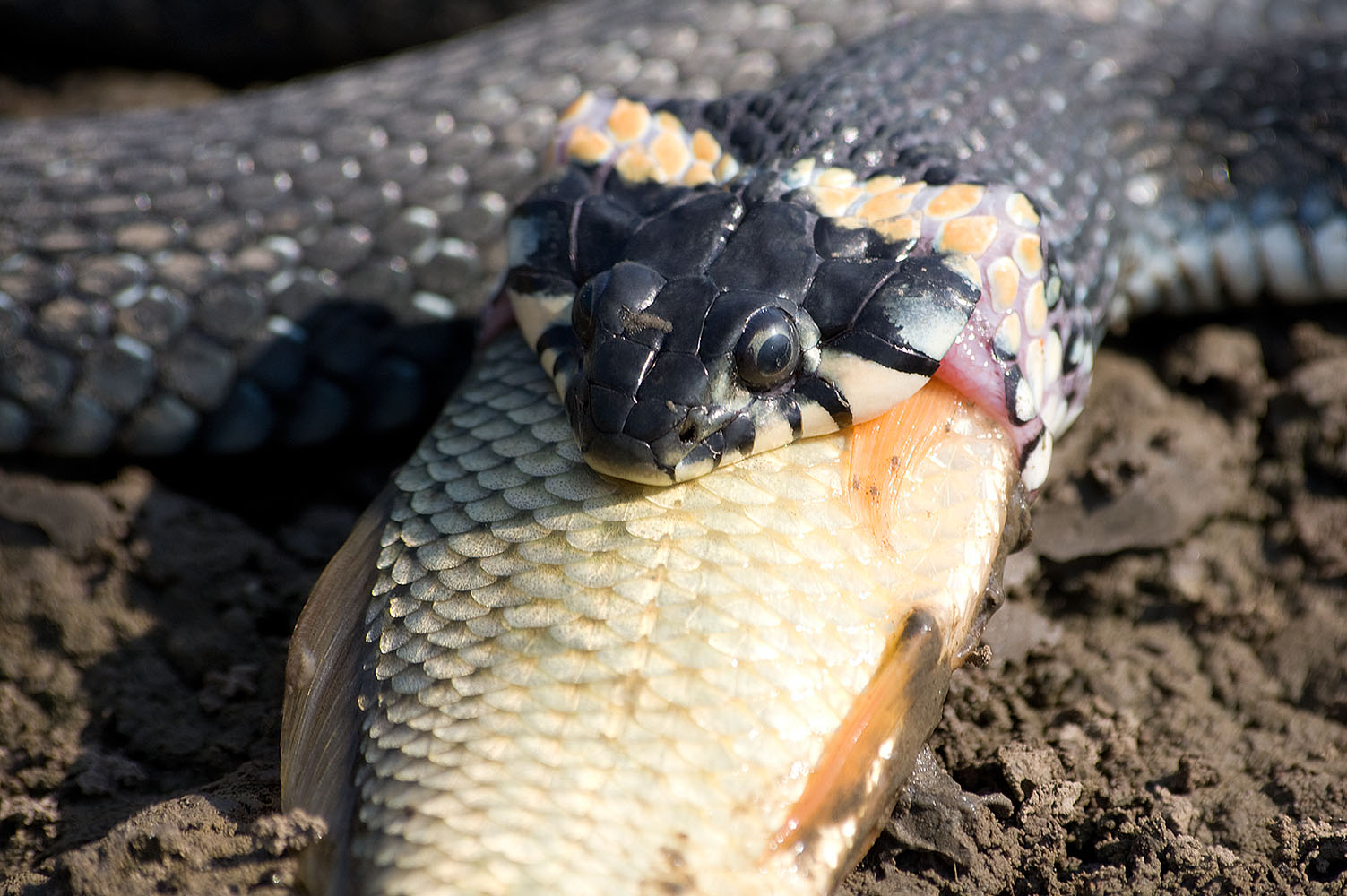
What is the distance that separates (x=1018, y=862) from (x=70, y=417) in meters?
2.17

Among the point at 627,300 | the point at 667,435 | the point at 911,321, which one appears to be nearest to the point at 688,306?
the point at 627,300

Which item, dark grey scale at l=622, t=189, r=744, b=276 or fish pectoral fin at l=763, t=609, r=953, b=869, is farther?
dark grey scale at l=622, t=189, r=744, b=276

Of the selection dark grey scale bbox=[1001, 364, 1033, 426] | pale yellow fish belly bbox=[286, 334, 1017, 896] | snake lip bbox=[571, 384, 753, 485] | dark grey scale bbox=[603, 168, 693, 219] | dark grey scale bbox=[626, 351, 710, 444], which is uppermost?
dark grey scale bbox=[603, 168, 693, 219]

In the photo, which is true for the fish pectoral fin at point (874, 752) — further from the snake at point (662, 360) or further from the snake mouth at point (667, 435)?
the snake mouth at point (667, 435)

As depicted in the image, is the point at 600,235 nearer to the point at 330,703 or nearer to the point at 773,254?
the point at 773,254

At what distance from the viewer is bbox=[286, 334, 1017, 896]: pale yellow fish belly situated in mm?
1423

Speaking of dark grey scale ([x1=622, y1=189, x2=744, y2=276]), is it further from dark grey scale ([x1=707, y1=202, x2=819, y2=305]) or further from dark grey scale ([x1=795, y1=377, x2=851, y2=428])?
dark grey scale ([x1=795, y1=377, x2=851, y2=428])

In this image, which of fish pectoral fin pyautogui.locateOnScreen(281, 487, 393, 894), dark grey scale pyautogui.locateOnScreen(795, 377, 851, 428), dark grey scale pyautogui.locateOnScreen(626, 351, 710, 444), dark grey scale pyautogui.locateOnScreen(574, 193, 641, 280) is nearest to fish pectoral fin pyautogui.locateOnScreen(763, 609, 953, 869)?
dark grey scale pyautogui.locateOnScreen(795, 377, 851, 428)

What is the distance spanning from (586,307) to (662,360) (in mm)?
163

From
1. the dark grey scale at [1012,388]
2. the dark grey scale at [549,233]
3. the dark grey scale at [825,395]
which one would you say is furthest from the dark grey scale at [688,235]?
the dark grey scale at [1012,388]

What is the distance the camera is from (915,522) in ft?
5.59

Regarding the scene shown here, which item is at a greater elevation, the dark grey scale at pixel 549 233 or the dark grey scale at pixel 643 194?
the dark grey scale at pixel 643 194

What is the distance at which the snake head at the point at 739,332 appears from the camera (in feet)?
5.45

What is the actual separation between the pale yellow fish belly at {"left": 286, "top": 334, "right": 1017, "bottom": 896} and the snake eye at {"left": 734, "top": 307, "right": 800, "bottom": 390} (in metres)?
0.12
